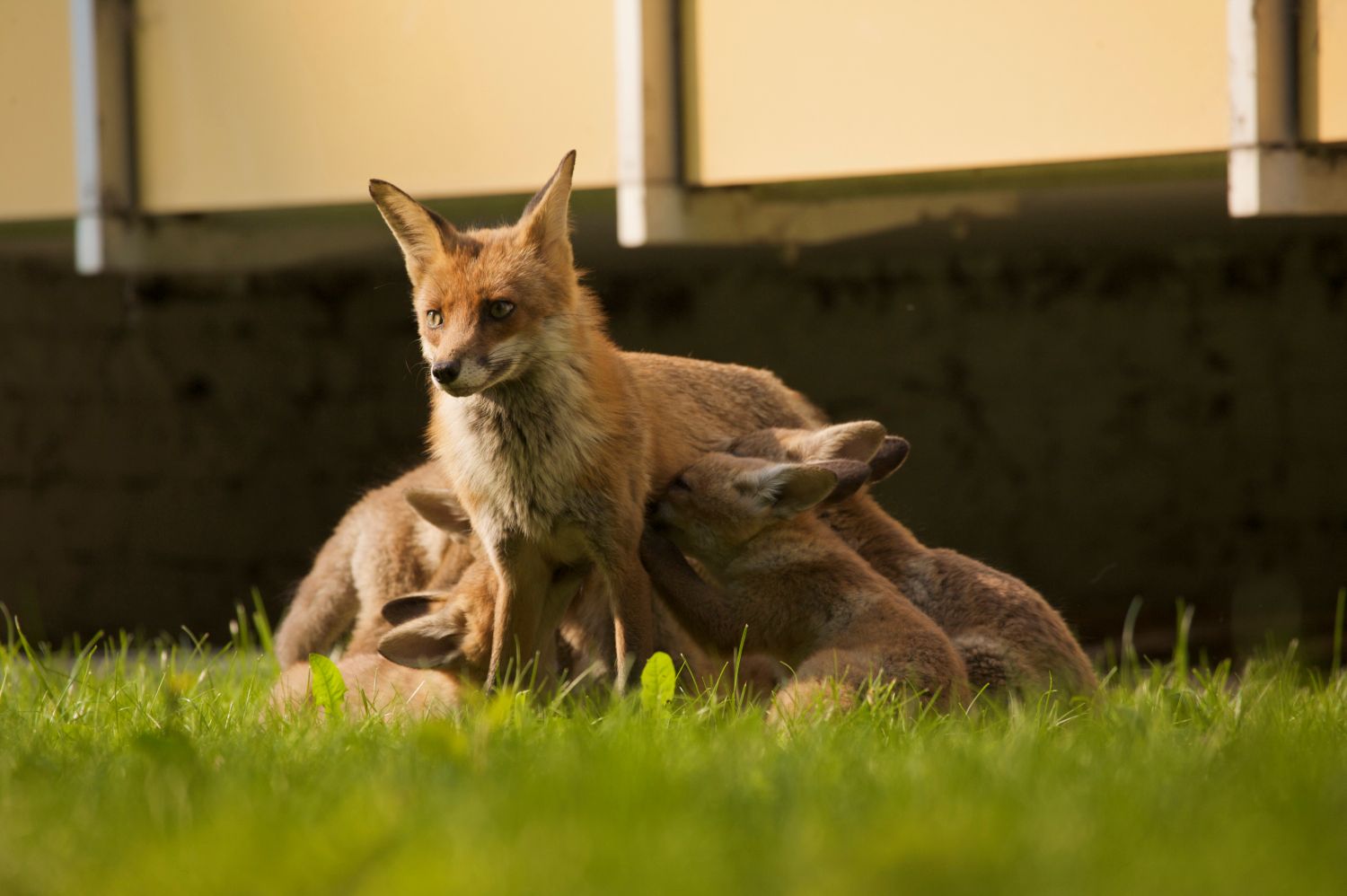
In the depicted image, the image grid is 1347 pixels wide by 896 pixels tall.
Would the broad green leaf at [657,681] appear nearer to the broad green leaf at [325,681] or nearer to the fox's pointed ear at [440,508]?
the broad green leaf at [325,681]

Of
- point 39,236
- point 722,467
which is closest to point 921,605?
point 722,467

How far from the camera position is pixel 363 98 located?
662 centimetres

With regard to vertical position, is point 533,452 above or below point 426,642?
above

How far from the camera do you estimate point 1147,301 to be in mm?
8586

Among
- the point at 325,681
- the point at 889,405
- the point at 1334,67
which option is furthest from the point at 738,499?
the point at 889,405

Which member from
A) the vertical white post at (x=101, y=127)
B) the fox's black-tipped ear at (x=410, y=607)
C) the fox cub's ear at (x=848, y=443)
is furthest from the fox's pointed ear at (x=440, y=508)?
the vertical white post at (x=101, y=127)

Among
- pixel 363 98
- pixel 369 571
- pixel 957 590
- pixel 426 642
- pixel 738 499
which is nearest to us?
pixel 426 642

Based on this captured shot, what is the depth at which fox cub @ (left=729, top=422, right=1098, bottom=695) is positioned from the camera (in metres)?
4.69

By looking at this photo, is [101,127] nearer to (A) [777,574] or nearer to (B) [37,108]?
(B) [37,108]

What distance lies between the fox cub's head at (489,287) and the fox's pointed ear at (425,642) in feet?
2.76

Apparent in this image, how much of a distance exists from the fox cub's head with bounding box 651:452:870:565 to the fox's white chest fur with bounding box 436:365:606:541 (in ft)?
1.59

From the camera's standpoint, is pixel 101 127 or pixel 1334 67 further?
pixel 101 127

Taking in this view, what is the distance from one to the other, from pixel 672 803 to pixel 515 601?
6.11 feet

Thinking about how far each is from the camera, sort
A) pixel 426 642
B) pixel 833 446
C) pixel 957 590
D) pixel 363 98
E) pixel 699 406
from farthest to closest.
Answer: pixel 363 98 → pixel 699 406 → pixel 833 446 → pixel 957 590 → pixel 426 642
